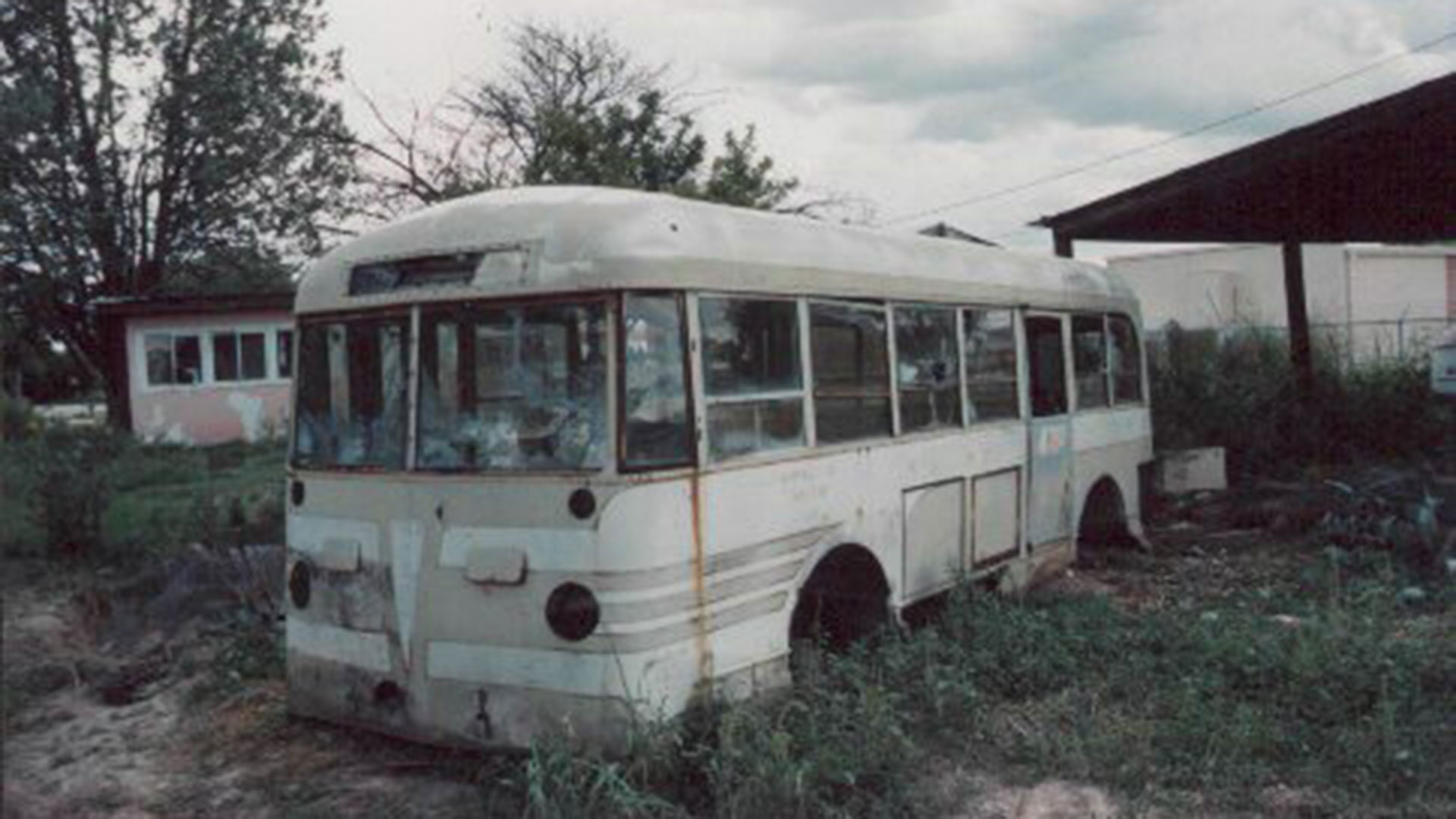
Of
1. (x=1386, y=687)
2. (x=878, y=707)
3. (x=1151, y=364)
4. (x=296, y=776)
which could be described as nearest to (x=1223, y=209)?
(x=1151, y=364)

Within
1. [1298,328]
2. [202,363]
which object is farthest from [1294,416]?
[202,363]

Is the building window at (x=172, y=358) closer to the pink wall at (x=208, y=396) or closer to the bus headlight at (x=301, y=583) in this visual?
the pink wall at (x=208, y=396)

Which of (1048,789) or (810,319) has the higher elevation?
(810,319)

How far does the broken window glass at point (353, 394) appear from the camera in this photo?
6.13 m

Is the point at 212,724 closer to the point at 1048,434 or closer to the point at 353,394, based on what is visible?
the point at 353,394

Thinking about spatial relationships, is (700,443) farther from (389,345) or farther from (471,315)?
(389,345)

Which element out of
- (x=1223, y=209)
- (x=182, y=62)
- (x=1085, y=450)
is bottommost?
(x=1085, y=450)

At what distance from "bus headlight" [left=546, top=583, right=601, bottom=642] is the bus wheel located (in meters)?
1.75

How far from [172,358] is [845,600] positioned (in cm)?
2176

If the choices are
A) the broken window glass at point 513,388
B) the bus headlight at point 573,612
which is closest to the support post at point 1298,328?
the broken window glass at point 513,388

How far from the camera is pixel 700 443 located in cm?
575

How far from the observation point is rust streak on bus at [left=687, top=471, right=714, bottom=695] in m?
5.69

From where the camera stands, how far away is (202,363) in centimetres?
2575

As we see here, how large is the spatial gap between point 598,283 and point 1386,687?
14.0 ft
